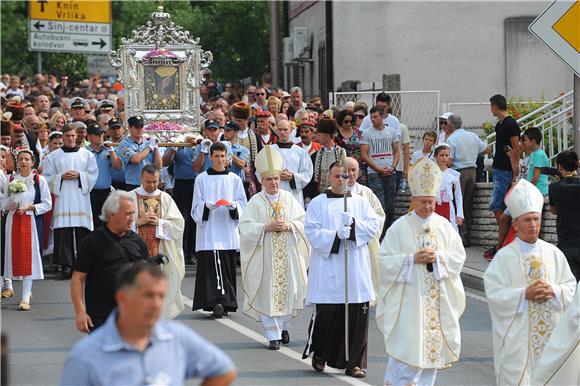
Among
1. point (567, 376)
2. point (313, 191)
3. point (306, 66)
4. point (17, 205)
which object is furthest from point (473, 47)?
point (567, 376)

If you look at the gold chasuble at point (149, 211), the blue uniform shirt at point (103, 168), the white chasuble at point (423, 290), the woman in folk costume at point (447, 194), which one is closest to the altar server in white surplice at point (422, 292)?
the white chasuble at point (423, 290)

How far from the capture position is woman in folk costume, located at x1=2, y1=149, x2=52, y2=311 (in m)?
16.6

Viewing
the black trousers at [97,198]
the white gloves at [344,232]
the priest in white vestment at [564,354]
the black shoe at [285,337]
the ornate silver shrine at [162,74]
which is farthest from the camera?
the ornate silver shrine at [162,74]

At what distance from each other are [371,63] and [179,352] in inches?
970

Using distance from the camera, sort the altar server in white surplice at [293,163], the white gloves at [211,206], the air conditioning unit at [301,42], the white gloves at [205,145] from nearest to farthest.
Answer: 1. the white gloves at [211,206]
2. the altar server in white surplice at [293,163]
3. the white gloves at [205,145]
4. the air conditioning unit at [301,42]

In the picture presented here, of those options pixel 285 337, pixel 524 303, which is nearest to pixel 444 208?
pixel 285 337

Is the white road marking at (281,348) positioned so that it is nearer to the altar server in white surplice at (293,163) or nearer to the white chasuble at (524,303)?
the white chasuble at (524,303)

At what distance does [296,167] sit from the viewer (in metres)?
17.8

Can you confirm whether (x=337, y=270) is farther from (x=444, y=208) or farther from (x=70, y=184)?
(x=70, y=184)

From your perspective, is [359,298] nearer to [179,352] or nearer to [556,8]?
[556,8]

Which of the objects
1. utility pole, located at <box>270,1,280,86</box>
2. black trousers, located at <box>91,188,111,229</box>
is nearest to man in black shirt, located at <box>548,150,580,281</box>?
black trousers, located at <box>91,188,111,229</box>

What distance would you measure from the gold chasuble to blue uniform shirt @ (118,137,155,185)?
417 centimetres

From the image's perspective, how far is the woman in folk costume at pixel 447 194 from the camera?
17578mm

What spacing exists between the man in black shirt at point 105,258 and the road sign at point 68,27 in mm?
22083
